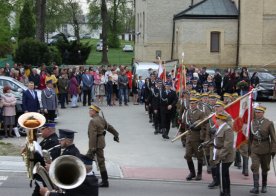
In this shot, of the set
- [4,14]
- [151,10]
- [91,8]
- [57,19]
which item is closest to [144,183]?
[151,10]

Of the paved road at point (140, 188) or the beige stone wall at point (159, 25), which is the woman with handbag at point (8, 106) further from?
the beige stone wall at point (159, 25)

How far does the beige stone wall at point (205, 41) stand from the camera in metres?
46.6

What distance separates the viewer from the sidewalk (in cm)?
1437

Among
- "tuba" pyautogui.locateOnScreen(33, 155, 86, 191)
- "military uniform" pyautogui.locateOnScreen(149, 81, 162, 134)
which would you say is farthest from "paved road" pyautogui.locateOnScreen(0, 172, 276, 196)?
"military uniform" pyautogui.locateOnScreen(149, 81, 162, 134)

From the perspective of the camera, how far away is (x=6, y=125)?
1942 centimetres

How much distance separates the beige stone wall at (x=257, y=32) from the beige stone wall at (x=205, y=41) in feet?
3.61

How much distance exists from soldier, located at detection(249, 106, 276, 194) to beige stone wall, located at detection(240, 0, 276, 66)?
32970 millimetres

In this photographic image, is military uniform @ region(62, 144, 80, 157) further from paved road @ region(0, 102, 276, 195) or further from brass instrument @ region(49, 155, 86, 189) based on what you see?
paved road @ region(0, 102, 276, 195)

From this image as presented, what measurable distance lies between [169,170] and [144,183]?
1.62 m

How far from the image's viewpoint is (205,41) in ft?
153

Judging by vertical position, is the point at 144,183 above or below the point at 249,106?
below

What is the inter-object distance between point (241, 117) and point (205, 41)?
110ft

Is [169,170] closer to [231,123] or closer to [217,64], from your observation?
[231,123]

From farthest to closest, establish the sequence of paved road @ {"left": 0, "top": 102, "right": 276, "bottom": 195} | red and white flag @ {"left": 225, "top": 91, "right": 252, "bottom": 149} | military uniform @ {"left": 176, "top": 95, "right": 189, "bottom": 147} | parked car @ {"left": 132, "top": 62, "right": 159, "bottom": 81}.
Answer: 1. parked car @ {"left": 132, "top": 62, "right": 159, "bottom": 81}
2. military uniform @ {"left": 176, "top": 95, "right": 189, "bottom": 147}
3. paved road @ {"left": 0, "top": 102, "right": 276, "bottom": 195}
4. red and white flag @ {"left": 225, "top": 91, "right": 252, "bottom": 149}
